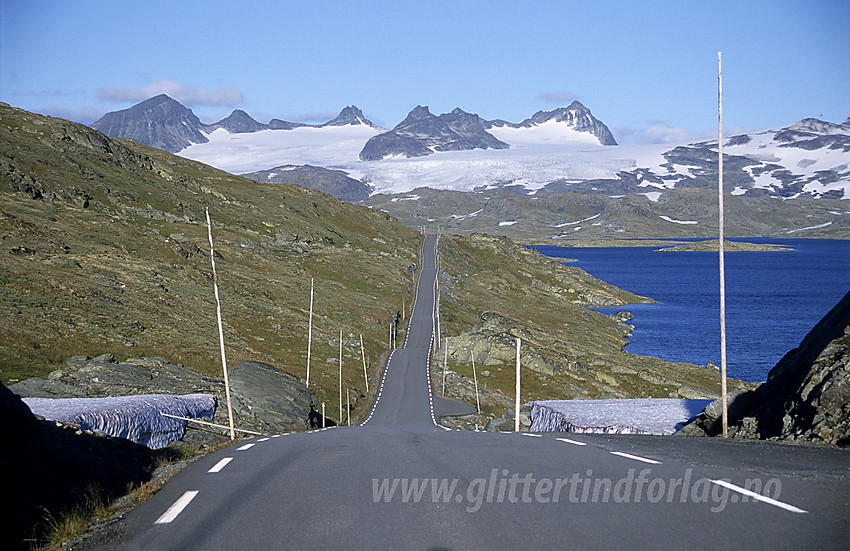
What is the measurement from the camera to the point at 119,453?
15344mm

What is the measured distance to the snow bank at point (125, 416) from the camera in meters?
20.2

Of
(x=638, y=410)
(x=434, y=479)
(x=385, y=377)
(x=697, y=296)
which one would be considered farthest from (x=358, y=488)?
(x=697, y=296)

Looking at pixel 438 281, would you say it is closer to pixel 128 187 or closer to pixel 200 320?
pixel 128 187

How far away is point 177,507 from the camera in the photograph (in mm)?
9984

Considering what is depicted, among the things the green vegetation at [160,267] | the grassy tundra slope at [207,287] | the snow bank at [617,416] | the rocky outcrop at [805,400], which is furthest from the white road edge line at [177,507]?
the green vegetation at [160,267]

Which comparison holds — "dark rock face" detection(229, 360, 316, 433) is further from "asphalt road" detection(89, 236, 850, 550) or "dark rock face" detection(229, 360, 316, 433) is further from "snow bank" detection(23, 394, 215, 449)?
"asphalt road" detection(89, 236, 850, 550)

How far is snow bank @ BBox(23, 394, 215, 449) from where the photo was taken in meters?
20.2

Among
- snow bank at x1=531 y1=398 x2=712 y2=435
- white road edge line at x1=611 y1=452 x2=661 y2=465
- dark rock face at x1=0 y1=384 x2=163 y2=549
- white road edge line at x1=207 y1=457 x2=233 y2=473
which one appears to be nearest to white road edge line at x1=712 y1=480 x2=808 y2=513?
white road edge line at x1=611 y1=452 x2=661 y2=465

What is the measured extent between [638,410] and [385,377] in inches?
2176

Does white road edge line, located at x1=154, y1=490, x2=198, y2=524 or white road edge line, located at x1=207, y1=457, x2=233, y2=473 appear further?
white road edge line, located at x1=207, y1=457, x2=233, y2=473

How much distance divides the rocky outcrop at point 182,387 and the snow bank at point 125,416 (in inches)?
298

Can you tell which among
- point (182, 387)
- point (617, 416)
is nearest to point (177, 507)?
point (617, 416)

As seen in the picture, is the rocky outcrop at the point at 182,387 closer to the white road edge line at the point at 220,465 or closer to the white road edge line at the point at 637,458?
the white road edge line at the point at 220,465

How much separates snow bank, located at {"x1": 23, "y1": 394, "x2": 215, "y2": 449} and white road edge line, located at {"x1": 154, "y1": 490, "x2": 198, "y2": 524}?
9531 mm
